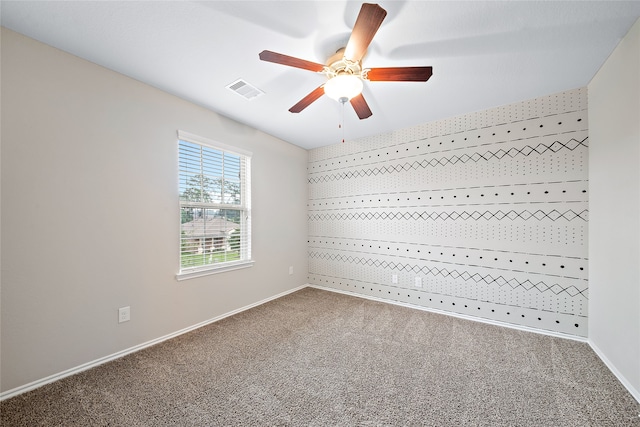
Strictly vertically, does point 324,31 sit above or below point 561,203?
above

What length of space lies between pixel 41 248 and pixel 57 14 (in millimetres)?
1496

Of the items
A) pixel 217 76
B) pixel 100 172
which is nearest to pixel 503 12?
pixel 217 76

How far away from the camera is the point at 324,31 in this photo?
5.14 feet

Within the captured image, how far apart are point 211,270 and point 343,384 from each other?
1.79 m

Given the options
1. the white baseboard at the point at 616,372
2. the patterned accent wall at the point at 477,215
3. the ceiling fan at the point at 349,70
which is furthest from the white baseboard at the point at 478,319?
the ceiling fan at the point at 349,70

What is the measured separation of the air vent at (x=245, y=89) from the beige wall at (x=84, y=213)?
593 mm

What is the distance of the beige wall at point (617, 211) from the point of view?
1546 mm

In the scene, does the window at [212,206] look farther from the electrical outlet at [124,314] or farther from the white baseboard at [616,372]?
the white baseboard at [616,372]

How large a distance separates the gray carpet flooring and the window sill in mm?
569

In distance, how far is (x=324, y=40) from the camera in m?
1.64

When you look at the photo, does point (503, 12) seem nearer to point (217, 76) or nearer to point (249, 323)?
point (217, 76)

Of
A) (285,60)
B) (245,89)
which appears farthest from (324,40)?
(245,89)

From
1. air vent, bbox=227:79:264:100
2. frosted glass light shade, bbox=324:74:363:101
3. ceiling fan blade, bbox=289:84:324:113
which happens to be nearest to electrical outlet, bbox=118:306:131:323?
air vent, bbox=227:79:264:100

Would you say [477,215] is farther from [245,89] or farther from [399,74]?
[245,89]
